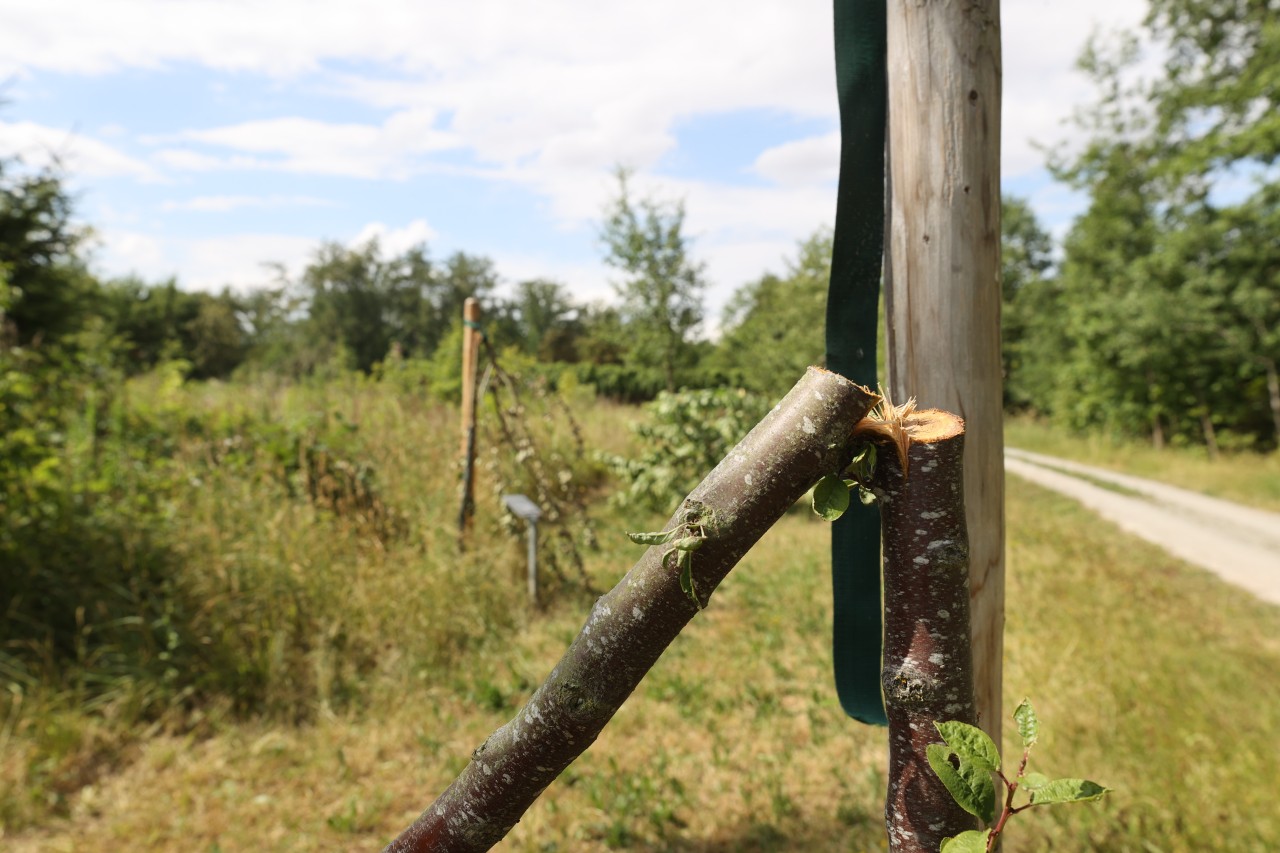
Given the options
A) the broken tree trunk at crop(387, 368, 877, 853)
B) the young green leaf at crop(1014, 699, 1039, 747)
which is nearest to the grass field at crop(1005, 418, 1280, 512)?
the young green leaf at crop(1014, 699, 1039, 747)

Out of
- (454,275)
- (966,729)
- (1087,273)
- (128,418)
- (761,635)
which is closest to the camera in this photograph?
(966,729)

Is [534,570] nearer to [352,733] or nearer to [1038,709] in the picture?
[352,733]

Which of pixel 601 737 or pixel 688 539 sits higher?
pixel 688 539

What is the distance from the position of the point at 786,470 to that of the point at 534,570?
4250mm

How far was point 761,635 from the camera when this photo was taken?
4703mm

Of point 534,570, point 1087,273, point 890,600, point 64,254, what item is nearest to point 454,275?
point 64,254

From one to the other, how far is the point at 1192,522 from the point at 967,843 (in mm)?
10749

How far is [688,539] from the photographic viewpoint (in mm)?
796

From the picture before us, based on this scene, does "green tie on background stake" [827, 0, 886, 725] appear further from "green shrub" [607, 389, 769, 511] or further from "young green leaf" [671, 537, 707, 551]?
"green shrub" [607, 389, 769, 511]

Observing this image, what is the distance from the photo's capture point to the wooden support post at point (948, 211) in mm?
1060

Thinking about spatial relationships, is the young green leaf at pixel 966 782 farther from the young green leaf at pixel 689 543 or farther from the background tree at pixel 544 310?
the background tree at pixel 544 310

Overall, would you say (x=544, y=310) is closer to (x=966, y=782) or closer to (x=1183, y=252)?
(x=1183, y=252)

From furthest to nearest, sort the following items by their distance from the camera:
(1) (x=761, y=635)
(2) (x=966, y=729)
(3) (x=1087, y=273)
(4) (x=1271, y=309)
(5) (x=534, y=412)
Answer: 1. (3) (x=1087, y=273)
2. (4) (x=1271, y=309)
3. (5) (x=534, y=412)
4. (1) (x=761, y=635)
5. (2) (x=966, y=729)

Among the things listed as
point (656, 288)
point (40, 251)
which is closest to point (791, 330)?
point (656, 288)
